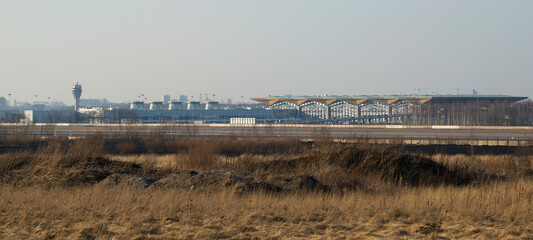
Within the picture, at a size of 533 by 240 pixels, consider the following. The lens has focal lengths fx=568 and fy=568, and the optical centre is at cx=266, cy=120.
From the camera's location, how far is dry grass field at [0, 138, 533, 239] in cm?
998

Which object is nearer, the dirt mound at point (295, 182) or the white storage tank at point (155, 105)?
the dirt mound at point (295, 182)

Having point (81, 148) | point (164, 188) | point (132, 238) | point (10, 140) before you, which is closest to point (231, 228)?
point (132, 238)

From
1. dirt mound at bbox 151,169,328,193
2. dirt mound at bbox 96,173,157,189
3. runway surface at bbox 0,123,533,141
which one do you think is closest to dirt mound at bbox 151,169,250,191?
dirt mound at bbox 151,169,328,193

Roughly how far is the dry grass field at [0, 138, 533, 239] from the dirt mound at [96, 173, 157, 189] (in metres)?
0.05

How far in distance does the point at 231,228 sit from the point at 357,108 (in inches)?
4795

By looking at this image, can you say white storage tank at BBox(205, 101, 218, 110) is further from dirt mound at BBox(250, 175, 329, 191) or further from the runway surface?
dirt mound at BBox(250, 175, 329, 191)

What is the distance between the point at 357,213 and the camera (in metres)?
11.3

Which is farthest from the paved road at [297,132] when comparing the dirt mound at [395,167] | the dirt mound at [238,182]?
the dirt mound at [238,182]

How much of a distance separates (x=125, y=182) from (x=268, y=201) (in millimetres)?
4783

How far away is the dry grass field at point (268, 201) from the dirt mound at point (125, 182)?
0.18 ft

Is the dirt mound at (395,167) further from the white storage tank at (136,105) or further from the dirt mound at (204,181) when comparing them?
the white storage tank at (136,105)

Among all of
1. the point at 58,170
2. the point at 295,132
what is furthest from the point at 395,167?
the point at 295,132

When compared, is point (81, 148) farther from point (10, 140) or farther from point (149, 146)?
point (10, 140)

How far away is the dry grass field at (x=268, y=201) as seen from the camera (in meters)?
9.98
